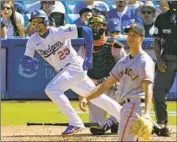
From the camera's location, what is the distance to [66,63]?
9969mm

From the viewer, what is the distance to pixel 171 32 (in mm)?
10422

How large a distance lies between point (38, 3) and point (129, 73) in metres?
9.92

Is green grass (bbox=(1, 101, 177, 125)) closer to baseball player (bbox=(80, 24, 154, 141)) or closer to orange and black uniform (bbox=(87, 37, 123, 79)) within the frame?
orange and black uniform (bbox=(87, 37, 123, 79))

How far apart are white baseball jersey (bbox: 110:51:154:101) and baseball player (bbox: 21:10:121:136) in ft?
8.92

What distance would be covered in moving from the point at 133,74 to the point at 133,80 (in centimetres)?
7

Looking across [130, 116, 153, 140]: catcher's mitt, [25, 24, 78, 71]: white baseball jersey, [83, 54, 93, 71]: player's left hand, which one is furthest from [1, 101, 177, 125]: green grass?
[130, 116, 153, 140]: catcher's mitt

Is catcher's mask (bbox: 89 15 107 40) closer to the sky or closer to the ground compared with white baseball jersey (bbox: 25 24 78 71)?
closer to the sky

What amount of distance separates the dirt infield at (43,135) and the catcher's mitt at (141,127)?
300 centimetres

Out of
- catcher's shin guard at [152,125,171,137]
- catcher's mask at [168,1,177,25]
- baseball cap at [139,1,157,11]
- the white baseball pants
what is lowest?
catcher's shin guard at [152,125,171,137]

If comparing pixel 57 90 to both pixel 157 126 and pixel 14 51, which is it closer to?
pixel 157 126

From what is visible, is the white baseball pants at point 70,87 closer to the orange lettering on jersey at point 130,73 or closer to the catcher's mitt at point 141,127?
the orange lettering on jersey at point 130,73

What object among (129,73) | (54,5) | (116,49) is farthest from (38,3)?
(129,73)

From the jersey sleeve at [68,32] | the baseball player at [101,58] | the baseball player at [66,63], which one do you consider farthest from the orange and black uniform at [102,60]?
the jersey sleeve at [68,32]

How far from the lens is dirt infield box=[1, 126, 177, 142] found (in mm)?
9719
